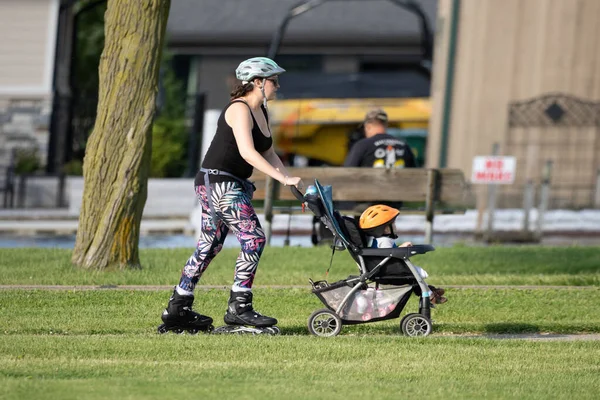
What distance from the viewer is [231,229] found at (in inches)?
335

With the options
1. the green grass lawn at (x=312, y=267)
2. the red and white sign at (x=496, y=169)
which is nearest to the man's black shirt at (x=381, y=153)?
the green grass lawn at (x=312, y=267)

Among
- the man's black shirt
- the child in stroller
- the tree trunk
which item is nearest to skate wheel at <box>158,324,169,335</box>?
the child in stroller

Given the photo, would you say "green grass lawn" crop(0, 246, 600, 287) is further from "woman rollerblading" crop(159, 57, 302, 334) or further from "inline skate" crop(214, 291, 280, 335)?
"woman rollerblading" crop(159, 57, 302, 334)

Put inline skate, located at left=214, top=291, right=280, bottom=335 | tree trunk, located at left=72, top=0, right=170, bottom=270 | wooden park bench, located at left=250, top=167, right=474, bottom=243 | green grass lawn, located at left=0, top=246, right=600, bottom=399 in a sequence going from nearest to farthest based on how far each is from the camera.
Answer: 1. green grass lawn, located at left=0, top=246, right=600, bottom=399
2. inline skate, located at left=214, top=291, right=280, bottom=335
3. tree trunk, located at left=72, top=0, right=170, bottom=270
4. wooden park bench, located at left=250, top=167, right=474, bottom=243

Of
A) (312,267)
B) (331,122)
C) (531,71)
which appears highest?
(531,71)

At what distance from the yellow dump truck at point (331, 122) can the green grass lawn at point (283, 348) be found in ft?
42.2

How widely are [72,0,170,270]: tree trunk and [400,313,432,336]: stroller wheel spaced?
367 cm

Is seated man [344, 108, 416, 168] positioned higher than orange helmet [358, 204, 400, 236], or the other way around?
seated man [344, 108, 416, 168]

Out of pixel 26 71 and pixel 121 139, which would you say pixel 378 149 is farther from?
pixel 26 71

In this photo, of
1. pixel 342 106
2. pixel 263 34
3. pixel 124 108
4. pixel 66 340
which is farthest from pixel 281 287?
pixel 263 34

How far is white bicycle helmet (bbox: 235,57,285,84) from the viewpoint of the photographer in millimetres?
8430

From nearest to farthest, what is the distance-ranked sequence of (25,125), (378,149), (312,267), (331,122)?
(312,267) → (378,149) → (331,122) → (25,125)

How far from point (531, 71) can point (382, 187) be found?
8.73m

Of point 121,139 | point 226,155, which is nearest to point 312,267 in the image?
point 121,139
